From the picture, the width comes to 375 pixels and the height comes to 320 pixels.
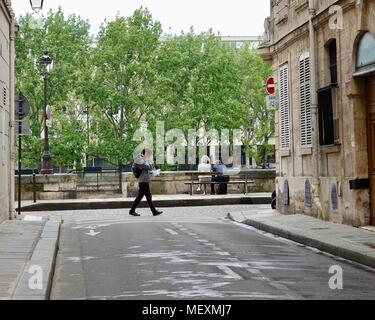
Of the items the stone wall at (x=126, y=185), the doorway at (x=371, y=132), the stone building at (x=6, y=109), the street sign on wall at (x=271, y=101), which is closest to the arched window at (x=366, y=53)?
the doorway at (x=371, y=132)

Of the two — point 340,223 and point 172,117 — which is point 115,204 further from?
point 172,117

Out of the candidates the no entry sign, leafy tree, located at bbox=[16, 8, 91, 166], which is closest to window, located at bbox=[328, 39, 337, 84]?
the no entry sign

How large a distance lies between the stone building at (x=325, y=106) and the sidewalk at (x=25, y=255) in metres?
5.89

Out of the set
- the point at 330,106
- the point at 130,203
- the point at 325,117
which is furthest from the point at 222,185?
the point at 330,106

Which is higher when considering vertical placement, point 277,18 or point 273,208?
point 277,18

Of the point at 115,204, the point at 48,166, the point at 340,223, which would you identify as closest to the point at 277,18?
the point at 340,223

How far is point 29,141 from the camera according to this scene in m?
42.3

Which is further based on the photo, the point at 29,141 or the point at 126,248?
the point at 29,141

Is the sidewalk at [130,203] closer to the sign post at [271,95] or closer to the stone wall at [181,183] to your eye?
the stone wall at [181,183]

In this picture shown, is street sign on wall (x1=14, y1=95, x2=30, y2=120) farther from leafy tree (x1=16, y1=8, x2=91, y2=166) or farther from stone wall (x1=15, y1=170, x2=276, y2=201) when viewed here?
leafy tree (x1=16, y1=8, x2=91, y2=166)

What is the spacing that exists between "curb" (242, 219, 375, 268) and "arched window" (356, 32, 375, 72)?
3525 millimetres

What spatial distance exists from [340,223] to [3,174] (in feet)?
24.1

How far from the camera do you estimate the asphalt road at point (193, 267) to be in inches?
296

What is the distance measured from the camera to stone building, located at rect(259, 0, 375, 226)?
14.0m
